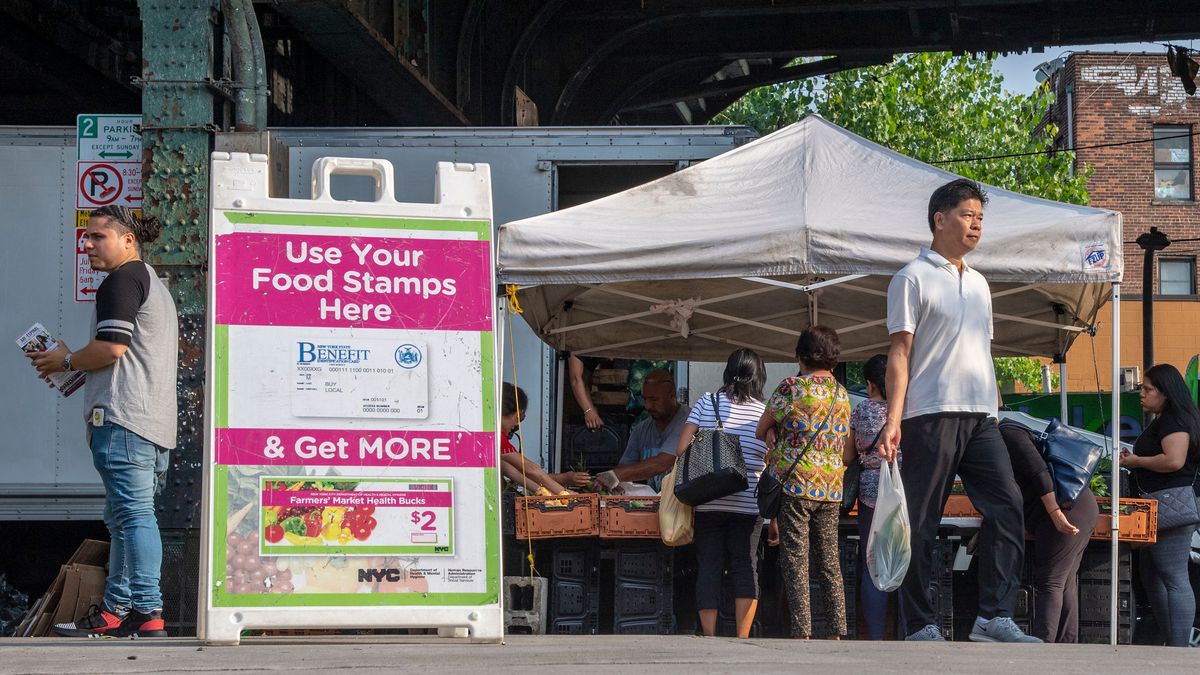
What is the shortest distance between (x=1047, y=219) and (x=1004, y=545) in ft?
7.22

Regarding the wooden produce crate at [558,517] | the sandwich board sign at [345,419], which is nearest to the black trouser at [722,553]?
the wooden produce crate at [558,517]

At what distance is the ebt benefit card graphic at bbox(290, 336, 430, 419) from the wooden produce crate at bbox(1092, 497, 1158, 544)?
161 inches

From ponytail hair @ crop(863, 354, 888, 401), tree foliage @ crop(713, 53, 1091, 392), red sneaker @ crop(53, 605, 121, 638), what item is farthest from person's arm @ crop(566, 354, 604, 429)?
tree foliage @ crop(713, 53, 1091, 392)

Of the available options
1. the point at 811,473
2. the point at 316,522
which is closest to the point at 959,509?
the point at 811,473

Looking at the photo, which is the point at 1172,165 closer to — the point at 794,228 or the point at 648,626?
the point at 794,228

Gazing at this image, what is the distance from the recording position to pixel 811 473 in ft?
23.2

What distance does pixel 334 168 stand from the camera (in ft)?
18.7

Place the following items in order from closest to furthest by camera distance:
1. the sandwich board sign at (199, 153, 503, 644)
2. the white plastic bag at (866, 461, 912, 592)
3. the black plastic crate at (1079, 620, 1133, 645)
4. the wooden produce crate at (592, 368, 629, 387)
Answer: the sandwich board sign at (199, 153, 503, 644) < the white plastic bag at (866, 461, 912, 592) < the black plastic crate at (1079, 620, 1133, 645) < the wooden produce crate at (592, 368, 629, 387)

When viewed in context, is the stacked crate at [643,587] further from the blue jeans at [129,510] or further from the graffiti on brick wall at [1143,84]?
the graffiti on brick wall at [1143,84]

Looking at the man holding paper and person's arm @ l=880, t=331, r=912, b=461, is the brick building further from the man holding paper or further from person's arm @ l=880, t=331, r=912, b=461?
the man holding paper

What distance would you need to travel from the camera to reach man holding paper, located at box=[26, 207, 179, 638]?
627 cm

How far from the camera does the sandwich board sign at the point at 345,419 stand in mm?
5227

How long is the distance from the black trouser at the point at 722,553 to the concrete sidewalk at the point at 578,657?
4.65 ft

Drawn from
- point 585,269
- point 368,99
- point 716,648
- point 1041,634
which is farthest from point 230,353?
point 368,99
